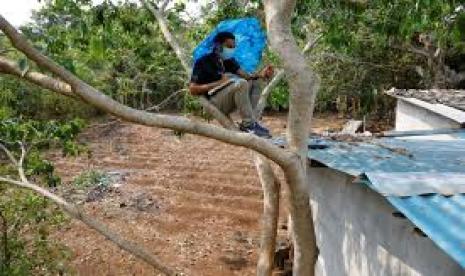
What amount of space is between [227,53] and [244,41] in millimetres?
213

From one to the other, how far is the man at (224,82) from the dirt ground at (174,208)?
1.29m

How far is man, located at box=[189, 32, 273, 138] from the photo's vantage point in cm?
525

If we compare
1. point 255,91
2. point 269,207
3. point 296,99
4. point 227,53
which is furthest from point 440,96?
point 296,99

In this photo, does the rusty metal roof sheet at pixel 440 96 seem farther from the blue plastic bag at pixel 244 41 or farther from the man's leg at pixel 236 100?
the man's leg at pixel 236 100

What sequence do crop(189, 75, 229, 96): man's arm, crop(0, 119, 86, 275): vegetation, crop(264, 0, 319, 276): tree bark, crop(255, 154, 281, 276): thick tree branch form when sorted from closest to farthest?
crop(264, 0, 319, 276): tree bark, crop(255, 154, 281, 276): thick tree branch, crop(189, 75, 229, 96): man's arm, crop(0, 119, 86, 275): vegetation

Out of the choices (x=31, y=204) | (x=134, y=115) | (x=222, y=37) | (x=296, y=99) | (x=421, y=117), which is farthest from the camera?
(x=421, y=117)

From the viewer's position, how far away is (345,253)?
5707 mm

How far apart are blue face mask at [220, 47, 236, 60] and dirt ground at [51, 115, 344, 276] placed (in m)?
1.46

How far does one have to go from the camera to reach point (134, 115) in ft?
9.93

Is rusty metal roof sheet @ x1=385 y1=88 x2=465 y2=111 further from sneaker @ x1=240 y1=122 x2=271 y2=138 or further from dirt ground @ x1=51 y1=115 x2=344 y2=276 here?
sneaker @ x1=240 y1=122 x2=271 y2=138

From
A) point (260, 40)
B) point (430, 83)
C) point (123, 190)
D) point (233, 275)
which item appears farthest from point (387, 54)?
point (260, 40)

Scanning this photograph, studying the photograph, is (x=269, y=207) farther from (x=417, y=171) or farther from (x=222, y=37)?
(x=222, y=37)

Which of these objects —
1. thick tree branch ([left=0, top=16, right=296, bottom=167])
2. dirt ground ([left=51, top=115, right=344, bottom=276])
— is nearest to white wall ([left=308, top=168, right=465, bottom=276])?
thick tree branch ([left=0, top=16, right=296, bottom=167])

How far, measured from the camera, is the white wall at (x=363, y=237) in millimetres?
3875
